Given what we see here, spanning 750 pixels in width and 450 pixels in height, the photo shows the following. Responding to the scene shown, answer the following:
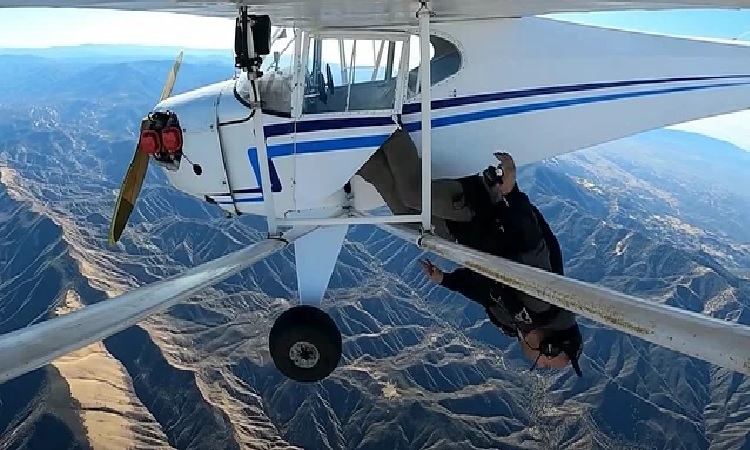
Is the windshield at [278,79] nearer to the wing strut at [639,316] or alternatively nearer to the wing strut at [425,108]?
the wing strut at [425,108]

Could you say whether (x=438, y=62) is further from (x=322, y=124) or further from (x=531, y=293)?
(x=531, y=293)

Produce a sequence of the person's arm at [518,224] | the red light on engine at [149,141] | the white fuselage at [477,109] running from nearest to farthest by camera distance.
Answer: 1. the person's arm at [518,224]
2. the white fuselage at [477,109]
3. the red light on engine at [149,141]

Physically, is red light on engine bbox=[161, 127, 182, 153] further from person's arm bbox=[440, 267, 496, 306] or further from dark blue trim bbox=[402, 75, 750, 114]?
person's arm bbox=[440, 267, 496, 306]

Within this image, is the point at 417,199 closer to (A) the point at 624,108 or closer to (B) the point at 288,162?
(B) the point at 288,162

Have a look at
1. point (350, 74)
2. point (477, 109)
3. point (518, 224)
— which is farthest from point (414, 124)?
point (518, 224)

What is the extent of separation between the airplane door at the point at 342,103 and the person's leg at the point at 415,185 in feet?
0.65

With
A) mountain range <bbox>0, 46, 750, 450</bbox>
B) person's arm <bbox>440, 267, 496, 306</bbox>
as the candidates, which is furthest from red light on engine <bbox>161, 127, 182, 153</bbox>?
mountain range <bbox>0, 46, 750, 450</bbox>

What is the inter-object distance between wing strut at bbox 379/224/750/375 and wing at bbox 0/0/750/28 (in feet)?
5.13

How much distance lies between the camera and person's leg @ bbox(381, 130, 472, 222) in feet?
17.4

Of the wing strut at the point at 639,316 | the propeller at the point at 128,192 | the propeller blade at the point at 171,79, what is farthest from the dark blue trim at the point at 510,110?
the propeller blade at the point at 171,79

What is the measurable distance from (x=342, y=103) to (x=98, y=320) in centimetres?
274

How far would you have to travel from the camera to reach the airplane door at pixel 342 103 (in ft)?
18.0

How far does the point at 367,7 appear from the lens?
15.1ft

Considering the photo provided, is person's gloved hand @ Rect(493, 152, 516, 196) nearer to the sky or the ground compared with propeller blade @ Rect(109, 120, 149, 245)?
nearer to the sky
